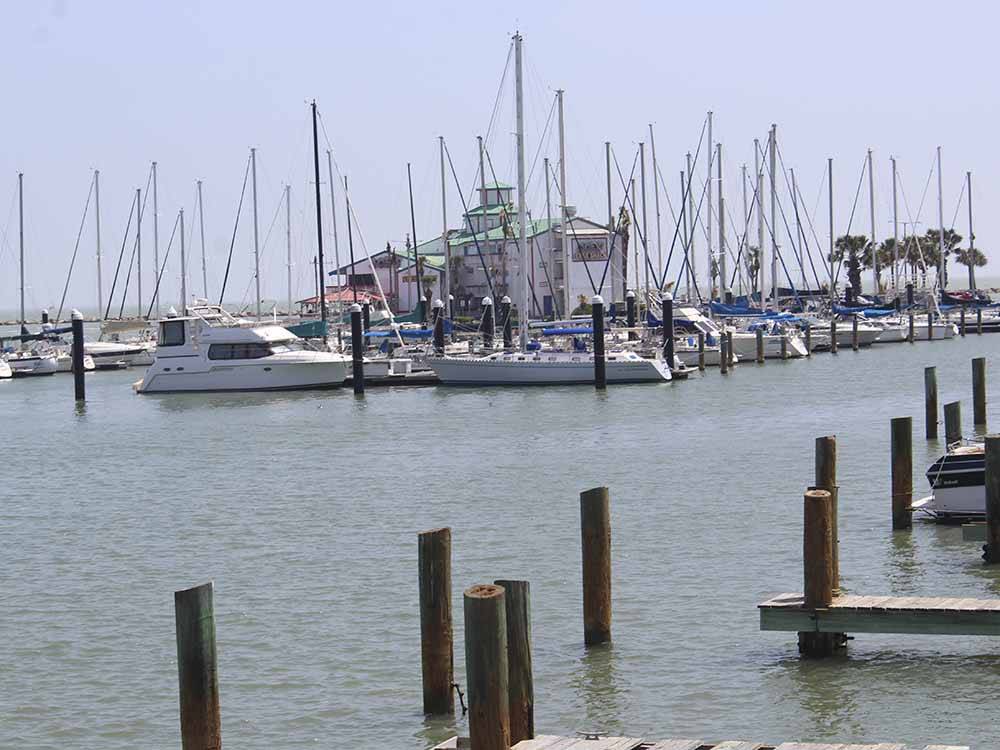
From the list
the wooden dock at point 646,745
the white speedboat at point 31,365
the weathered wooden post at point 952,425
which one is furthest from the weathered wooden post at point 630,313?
the wooden dock at point 646,745

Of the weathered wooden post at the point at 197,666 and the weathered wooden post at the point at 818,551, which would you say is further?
the weathered wooden post at the point at 818,551

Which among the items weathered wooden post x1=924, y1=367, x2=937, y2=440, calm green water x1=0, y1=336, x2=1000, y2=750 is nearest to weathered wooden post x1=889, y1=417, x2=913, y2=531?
calm green water x1=0, y1=336, x2=1000, y2=750

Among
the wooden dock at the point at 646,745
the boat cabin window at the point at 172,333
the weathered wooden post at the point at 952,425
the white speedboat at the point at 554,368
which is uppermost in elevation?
the boat cabin window at the point at 172,333

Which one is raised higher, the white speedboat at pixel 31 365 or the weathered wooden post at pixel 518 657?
the white speedboat at pixel 31 365

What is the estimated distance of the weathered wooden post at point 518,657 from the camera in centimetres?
1336

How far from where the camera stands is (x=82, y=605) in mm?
22047

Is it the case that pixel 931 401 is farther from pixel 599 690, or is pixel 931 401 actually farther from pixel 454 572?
pixel 599 690

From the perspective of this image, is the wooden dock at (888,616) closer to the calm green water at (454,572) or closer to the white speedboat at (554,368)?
the calm green water at (454,572)

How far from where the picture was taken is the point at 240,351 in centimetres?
6181

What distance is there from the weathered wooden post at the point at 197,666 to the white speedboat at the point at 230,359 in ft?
160

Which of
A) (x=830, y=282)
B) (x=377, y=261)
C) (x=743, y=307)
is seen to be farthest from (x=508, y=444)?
(x=377, y=261)

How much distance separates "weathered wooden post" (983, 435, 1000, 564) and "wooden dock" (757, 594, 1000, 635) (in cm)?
364

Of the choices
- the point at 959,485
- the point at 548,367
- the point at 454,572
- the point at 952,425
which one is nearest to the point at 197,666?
the point at 454,572

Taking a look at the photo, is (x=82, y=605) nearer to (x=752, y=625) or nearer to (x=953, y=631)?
(x=752, y=625)
